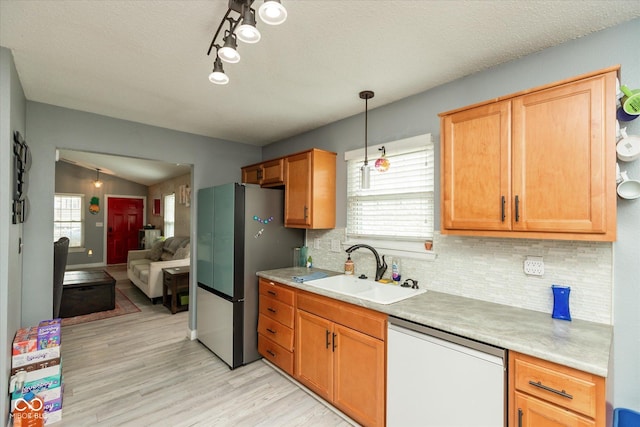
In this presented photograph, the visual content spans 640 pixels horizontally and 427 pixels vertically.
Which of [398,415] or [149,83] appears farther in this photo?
[149,83]

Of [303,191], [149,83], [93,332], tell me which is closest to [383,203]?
[303,191]

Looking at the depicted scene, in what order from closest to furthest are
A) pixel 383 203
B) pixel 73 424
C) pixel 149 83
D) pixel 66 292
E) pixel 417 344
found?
pixel 417 344 < pixel 73 424 < pixel 149 83 < pixel 383 203 < pixel 66 292

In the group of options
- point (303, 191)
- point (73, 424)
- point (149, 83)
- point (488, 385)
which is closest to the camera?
point (488, 385)

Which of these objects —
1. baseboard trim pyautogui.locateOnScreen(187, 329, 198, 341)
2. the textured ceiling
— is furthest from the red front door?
the textured ceiling

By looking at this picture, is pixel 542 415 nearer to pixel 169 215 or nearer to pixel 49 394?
pixel 49 394

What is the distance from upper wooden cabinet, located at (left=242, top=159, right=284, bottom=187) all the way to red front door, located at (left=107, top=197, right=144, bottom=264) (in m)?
6.95

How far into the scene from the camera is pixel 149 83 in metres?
2.28

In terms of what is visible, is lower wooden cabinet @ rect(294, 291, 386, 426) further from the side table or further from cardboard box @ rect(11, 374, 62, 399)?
the side table

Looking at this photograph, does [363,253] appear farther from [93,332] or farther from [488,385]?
[93,332]

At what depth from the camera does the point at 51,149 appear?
106 inches

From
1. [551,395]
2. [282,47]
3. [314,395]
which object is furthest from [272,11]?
[314,395]

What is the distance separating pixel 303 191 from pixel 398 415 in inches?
77.6

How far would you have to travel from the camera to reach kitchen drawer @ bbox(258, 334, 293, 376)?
2.61 meters

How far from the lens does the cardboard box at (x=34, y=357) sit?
2.11 m
